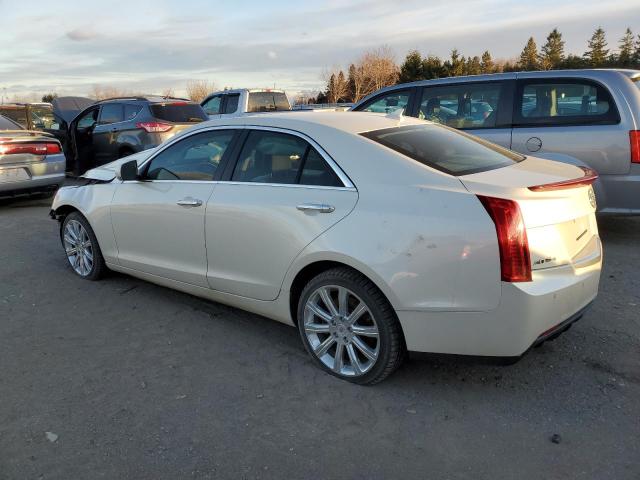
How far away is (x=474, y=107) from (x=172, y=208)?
12.9 feet

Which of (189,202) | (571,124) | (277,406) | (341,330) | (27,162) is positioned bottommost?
(277,406)

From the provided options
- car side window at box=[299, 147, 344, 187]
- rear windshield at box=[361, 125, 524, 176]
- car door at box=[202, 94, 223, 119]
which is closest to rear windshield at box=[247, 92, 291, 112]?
car door at box=[202, 94, 223, 119]

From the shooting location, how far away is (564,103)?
582 centimetres

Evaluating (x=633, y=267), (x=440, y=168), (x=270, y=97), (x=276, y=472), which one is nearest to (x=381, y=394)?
(x=276, y=472)

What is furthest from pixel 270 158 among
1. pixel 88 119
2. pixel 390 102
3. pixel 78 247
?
pixel 88 119

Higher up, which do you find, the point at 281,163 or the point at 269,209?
the point at 281,163

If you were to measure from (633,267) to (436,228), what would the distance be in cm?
331

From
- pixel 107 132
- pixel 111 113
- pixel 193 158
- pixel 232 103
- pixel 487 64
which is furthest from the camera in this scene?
pixel 487 64

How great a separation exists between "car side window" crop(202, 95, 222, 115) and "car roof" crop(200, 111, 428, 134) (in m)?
10.9

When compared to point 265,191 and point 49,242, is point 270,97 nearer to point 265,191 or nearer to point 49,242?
point 49,242

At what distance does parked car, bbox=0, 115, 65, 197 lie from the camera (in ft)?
27.1

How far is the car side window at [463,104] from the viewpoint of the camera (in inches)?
247

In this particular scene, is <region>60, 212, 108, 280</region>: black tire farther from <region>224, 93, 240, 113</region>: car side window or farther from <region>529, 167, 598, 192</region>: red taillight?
<region>224, 93, 240, 113</region>: car side window

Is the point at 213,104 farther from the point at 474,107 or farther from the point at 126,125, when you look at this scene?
the point at 474,107
